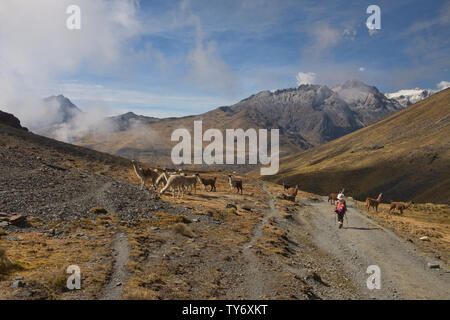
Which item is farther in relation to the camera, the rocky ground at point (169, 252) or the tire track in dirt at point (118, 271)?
the rocky ground at point (169, 252)

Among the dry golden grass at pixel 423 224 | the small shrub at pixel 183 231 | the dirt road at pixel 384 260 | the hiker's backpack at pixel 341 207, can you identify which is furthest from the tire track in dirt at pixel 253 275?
the dry golden grass at pixel 423 224

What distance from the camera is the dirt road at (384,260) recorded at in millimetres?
16781

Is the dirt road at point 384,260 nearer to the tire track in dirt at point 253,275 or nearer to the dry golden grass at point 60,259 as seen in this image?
the tire track in dirt at point 253,275

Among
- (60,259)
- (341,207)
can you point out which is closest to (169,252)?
(60,259)

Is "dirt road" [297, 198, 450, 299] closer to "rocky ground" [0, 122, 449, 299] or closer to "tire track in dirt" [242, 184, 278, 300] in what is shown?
"rocky ground" [0, 122, 449, 299]

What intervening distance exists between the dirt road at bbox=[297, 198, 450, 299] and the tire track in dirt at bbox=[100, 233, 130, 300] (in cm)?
1322

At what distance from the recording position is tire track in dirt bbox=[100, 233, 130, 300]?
1142cm

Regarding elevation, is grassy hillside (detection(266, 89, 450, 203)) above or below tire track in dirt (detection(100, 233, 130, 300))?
above

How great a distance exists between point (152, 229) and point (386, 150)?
197862 mm

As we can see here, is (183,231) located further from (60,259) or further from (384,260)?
(384,260)

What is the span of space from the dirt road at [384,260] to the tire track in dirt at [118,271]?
1322 cm

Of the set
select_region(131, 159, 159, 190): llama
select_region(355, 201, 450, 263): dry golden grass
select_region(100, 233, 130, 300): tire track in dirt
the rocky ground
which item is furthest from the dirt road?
select_region(131, 159, 159, 190): llama

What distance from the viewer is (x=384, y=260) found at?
22.2 m
